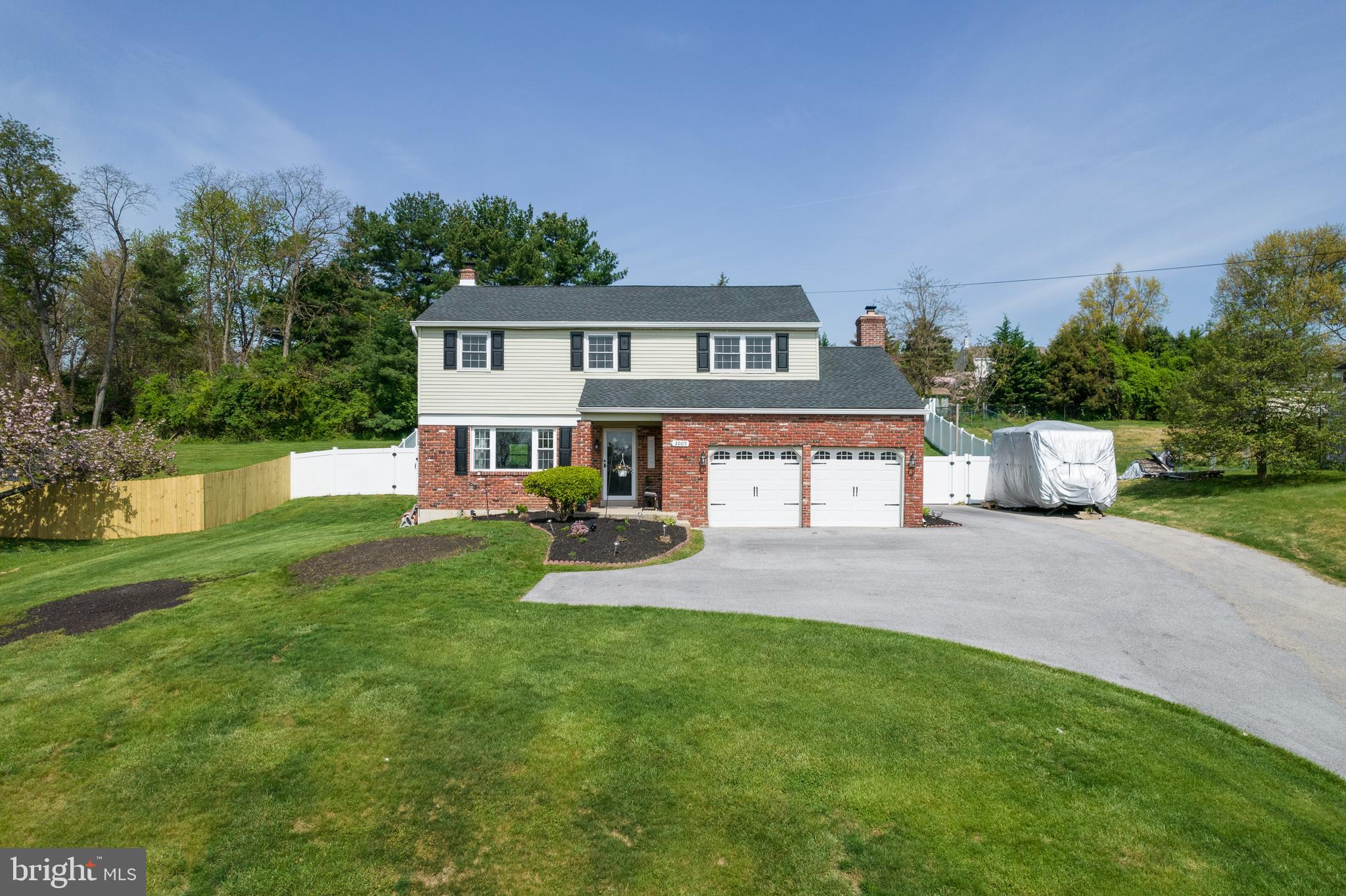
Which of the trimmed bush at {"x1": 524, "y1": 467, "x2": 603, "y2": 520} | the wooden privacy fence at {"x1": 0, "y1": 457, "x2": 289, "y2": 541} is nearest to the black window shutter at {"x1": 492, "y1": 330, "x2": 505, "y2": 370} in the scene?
→ the trimmed bush at {"x1": 524, "y1": 467, "x2": 603, "y2": 520}

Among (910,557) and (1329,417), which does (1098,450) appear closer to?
(1329,417)

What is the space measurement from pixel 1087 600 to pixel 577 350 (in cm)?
1476

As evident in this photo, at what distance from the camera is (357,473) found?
2166 centimetres

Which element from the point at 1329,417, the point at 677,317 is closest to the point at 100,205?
the point at 677,317

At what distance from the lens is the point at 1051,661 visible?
729 cm

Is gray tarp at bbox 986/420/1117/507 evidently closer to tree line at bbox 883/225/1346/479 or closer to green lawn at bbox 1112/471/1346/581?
green lawn at bbox 1112/471/1346/581

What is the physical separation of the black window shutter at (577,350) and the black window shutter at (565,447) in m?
2.01

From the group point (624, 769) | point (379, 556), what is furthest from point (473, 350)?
point (624, 769)

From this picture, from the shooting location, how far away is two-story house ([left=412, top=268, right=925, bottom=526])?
1691cm

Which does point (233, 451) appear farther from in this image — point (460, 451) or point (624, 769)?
point (624, 769)

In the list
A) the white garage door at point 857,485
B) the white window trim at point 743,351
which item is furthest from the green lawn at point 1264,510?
the white window trim at point 743,351

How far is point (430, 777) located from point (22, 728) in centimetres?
381

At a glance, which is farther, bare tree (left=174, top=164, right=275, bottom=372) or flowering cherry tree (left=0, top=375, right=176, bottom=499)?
bare tree (left=174, top=164, right=275, bottom=372)

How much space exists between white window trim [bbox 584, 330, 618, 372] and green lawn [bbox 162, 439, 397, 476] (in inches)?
462
